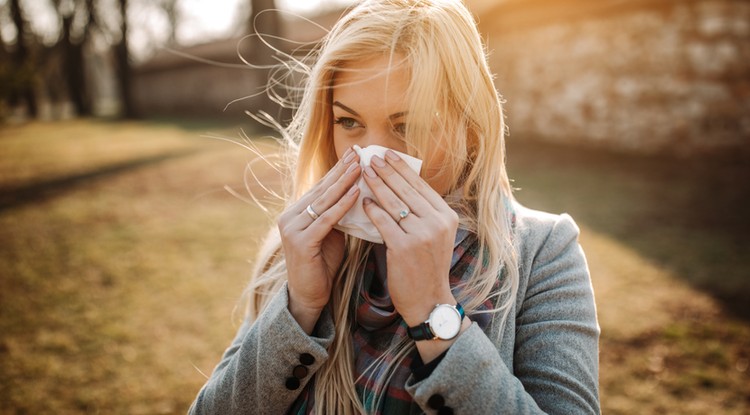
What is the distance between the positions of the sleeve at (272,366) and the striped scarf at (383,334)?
0.12 metres

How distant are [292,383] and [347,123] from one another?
87 centimetres

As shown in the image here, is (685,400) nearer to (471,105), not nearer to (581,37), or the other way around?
(471,105)

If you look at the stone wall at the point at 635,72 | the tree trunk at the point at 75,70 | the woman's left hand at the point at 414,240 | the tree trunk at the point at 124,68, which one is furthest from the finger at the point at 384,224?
the tree trunk at the point at 75,70

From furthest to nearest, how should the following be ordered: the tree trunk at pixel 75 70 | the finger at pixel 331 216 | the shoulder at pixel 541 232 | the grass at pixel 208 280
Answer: the tree trunk at pixel 75 70
the grass at pixel 208 280
the shoulder at pixel 541 232
the finger at pixel 331 216

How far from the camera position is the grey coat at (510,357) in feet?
4.08

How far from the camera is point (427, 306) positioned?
50.7 inches

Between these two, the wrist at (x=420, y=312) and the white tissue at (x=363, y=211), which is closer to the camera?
the wrist at (x=420, y=312)

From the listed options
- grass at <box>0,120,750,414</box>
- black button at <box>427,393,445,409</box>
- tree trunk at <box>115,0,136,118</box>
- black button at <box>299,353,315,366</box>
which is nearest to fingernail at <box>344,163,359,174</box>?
black button at <box>299,353,315,366</box>

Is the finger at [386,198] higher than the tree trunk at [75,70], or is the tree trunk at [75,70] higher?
the finger at [386,198]

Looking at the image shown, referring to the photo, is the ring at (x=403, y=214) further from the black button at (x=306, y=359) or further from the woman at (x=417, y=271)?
the black button at (x=306, y=359)

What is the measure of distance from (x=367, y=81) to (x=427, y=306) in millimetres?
736

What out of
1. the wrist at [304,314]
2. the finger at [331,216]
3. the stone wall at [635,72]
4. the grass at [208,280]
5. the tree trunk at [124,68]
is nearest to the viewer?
the finger at [331,216]

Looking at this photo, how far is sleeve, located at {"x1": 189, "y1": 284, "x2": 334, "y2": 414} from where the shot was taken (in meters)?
1.41

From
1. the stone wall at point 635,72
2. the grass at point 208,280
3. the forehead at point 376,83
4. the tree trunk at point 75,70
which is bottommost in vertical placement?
the tree trunk at point 75,70
